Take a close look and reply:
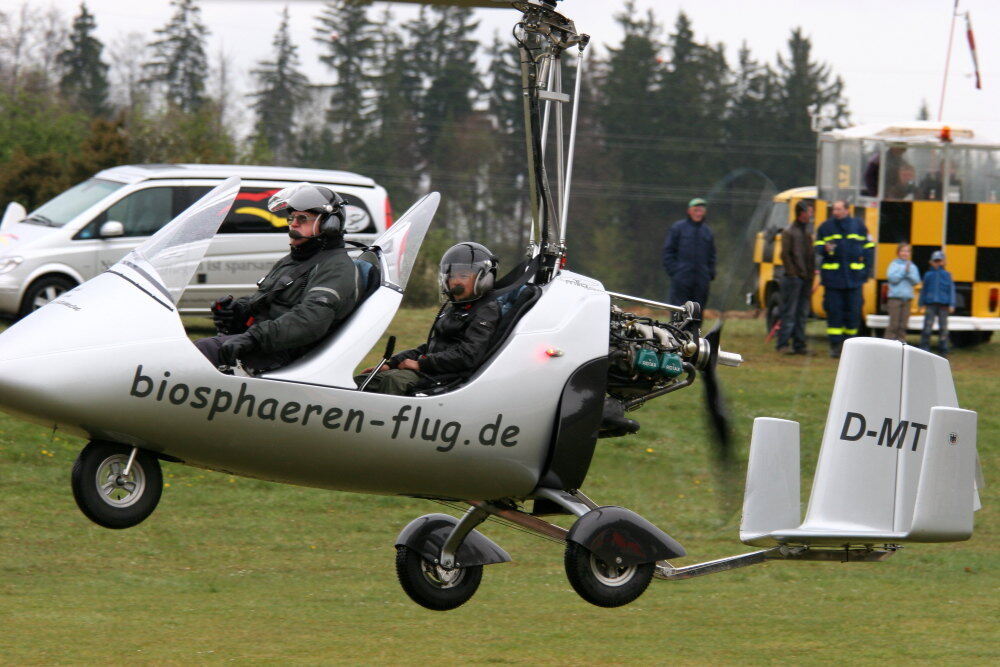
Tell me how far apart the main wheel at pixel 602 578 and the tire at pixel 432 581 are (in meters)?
1.05

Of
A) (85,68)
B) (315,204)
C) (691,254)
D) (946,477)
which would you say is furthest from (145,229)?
(85,68)

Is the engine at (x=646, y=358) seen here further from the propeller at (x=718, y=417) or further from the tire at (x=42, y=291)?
the tire at (x=42, y=291)

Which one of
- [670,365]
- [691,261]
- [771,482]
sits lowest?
[771,482]

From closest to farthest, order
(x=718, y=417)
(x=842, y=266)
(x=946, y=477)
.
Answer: (x=946, y=477) < (x=718, y=417) < (x=842, y=266)

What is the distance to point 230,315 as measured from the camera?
6.89 metres

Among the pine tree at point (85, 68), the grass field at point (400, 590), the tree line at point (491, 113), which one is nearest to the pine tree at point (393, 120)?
the tree line at point (491, 113)

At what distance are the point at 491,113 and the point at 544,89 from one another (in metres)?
41.6

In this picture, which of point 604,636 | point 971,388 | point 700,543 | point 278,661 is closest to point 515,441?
point 278,661

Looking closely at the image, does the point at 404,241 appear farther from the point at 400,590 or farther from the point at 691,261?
the point at 691,261

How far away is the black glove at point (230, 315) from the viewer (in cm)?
689

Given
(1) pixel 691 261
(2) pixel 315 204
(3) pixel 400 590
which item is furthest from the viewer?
(1) pixel 691 261

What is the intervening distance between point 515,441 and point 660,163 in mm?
37965

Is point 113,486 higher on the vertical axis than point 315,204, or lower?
lower

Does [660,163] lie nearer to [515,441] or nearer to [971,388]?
[971,388]
